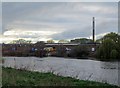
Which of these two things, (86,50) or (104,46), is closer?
(104,46)

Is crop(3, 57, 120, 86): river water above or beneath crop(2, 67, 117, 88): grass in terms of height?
beneath

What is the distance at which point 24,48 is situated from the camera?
62.2 meters

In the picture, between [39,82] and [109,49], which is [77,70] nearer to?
[39,82]

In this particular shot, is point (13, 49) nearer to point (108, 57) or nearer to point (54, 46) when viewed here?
point (54, 46)

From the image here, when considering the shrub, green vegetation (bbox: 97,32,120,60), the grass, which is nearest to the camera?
the grass

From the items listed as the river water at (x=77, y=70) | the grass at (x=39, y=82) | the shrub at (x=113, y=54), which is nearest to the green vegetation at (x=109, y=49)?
the shrub at (x=113, y=54)

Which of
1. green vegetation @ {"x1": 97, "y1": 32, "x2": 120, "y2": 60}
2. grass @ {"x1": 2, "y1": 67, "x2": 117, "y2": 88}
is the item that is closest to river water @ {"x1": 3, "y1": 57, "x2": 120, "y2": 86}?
grass @ {"x1": 2, "y1": 67, "x2": 117, "y2": 88}

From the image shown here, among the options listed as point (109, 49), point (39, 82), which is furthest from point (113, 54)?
point (39, 82)

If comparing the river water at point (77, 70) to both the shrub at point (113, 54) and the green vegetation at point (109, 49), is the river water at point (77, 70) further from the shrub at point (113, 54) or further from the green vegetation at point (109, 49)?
the green vegetation at point (109, 49)

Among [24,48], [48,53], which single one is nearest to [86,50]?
[48,53]

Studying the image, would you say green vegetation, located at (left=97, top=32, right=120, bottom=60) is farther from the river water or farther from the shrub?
the river water

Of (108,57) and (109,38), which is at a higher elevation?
(109,38)

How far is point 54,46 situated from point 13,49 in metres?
15.3

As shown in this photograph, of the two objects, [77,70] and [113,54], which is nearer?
[77,70]
